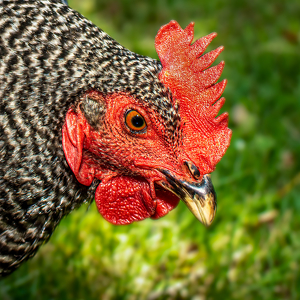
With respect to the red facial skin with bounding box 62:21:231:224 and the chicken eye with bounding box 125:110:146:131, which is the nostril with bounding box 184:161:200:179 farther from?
the chicken eye with bounding box 125:110:146:131

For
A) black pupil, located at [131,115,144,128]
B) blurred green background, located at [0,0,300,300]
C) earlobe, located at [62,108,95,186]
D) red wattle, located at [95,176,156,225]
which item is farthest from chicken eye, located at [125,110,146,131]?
blurred green background, located at [0,0,300,300]

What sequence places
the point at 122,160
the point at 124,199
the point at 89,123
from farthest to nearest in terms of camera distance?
1. the point at 124,199
2. the point at 122,160
3. the point at 89,123

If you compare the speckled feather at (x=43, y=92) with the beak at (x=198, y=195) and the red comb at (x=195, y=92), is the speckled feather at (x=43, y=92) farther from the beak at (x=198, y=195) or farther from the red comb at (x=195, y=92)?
the beak at (x=198, y=195)

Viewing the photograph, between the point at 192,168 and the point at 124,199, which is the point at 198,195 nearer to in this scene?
the point at 192,168

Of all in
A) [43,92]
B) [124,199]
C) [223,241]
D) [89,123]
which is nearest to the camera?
[43,92]

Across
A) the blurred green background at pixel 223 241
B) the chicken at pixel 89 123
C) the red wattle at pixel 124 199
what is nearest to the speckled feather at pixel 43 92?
the chicken at pixel 89 123

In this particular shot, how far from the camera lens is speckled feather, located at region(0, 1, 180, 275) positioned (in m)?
1.92

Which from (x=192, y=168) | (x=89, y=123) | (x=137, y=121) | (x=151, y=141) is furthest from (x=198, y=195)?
(x=89, y=123)

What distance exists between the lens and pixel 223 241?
12.0 feet

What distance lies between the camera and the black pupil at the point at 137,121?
6.82 ft

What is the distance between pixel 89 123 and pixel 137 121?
0.75 feet

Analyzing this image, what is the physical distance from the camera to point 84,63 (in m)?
2.01

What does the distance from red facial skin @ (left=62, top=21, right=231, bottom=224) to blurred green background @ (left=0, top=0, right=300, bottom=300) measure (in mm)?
1125

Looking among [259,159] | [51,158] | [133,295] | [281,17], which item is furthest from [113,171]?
[281,17]
